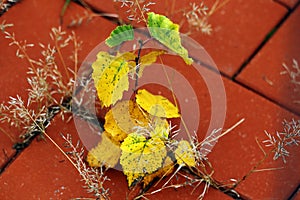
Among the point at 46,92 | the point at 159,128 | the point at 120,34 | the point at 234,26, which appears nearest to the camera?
the point at 120,34

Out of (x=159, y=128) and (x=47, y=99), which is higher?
(x=159, y=128)

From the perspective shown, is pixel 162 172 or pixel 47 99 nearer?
pixel 162 172

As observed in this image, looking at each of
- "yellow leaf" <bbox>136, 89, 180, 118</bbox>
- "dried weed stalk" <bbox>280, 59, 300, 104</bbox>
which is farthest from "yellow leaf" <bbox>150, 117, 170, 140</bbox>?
"dried weed stalk" <bbox>280, 59, 300, 104</bbox>

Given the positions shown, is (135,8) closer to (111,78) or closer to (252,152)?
(111,78)

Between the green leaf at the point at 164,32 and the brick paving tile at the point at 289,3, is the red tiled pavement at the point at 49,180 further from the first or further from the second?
the brick paving tile at the point at 289,3

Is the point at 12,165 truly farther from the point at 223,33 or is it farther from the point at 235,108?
the point at 223,33

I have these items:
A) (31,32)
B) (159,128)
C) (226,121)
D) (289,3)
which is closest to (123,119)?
(159,128)
